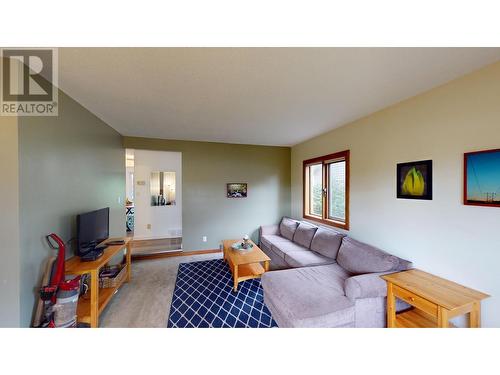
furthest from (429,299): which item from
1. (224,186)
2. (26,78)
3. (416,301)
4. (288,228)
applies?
(26,78)

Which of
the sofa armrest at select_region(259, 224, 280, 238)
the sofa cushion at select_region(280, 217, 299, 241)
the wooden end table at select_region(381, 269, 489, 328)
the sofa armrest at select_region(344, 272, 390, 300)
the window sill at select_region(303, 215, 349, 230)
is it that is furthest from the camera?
the sofa armrest at select_region(259, 224, 280, 238)

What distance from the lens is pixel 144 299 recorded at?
2338 millimetres

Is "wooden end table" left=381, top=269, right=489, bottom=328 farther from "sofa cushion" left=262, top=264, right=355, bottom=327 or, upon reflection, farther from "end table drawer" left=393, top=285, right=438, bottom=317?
"sofa cushion" left=262, top=264, right=355, bottom=327

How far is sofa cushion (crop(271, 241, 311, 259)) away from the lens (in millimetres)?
2995

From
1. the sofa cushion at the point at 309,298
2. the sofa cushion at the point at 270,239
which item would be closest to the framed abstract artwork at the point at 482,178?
the sofa cushion at the point at 309,298

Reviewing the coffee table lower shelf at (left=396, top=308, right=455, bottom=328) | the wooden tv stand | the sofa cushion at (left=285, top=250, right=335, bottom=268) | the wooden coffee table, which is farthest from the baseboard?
the coffee table lower shelf at (left=396, top=308, right=455, bottom=328)

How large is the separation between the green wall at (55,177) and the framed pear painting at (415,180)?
348 cm

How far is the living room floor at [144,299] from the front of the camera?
1950 mm

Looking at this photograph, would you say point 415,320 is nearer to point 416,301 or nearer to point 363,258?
point 416,301

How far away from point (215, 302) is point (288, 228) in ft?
6.52

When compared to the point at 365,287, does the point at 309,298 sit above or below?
below

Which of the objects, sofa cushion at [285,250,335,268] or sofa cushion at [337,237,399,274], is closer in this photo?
sofa cushion at [337,237,399,274]

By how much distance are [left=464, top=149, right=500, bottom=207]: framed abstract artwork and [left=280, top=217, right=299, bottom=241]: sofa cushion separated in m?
2.36
